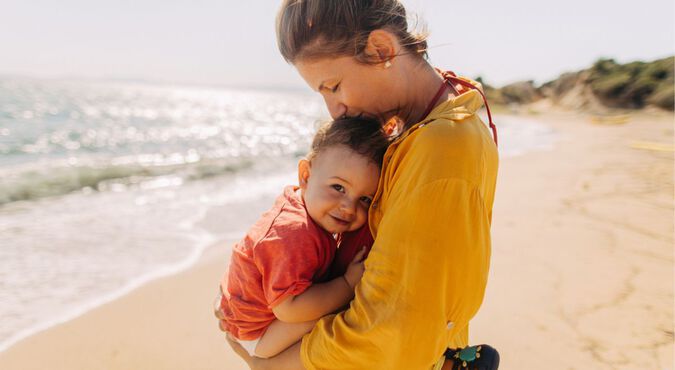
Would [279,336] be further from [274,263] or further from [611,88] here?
[611,88]

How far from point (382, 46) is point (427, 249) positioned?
0.63 m

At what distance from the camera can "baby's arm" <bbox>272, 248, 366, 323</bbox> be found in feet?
5.19

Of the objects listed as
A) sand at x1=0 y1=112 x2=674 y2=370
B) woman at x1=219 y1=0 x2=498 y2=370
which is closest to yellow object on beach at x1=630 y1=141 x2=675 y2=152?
sand at x1=0 y1=112 x2=674 y2=370

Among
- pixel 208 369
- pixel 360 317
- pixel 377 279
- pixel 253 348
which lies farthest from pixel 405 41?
pixel 208 369

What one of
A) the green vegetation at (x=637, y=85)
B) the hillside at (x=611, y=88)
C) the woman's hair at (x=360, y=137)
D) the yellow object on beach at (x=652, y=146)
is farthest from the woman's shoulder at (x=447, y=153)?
the green vegetation at (x=637, y=85)

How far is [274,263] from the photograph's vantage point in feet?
5.28

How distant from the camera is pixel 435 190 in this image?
1212 mm

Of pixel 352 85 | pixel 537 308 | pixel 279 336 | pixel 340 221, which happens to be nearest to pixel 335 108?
pixel 352 85

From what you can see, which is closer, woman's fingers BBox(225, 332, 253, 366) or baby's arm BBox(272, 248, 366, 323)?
baby's arm BBox(272, 248, 366, 323)

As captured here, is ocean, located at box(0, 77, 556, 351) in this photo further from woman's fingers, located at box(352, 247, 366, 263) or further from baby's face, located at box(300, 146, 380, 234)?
woman's fingers, located at box(352, 247, 366, 263)

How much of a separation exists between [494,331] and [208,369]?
177cm

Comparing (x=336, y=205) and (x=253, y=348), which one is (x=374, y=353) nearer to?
(x=336, y=205)

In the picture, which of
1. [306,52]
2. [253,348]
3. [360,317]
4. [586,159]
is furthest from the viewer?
[586,159]

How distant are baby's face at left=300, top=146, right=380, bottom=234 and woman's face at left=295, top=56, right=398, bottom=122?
15 centimetres
